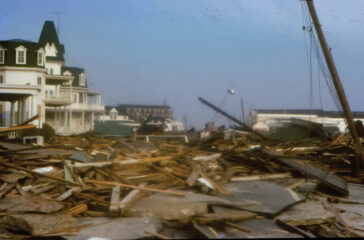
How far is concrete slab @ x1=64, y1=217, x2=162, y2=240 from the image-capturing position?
387cm

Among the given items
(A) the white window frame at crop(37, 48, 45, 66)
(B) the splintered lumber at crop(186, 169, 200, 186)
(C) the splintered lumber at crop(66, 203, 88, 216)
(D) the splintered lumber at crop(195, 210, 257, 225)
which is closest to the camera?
(D) the splintered lumber at crop(195, 210, 257, 225)

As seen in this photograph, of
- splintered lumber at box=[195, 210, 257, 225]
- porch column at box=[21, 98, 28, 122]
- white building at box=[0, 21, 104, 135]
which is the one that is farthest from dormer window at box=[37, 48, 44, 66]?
splintered lumber at box=[195, 210, 257, 225]

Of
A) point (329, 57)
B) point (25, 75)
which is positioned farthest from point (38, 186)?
point (25, 75)

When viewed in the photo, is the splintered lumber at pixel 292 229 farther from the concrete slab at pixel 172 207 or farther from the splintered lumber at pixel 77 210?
the splintered lumber at pixel 77 210

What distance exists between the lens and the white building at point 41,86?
2385cm

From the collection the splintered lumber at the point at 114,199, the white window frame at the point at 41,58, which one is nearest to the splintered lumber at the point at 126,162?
the splintered lumber at the point at 114,199

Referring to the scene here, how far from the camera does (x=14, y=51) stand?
40344 millimetres

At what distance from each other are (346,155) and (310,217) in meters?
5.34

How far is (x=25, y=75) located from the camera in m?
41.2

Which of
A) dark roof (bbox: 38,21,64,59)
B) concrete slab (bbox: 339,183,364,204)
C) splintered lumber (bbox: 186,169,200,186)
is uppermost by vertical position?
dark roof (bbox: 38,21,64,59)

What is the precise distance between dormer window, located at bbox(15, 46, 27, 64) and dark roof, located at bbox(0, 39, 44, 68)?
1.02ft

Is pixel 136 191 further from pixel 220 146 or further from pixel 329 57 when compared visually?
pixel 329 57

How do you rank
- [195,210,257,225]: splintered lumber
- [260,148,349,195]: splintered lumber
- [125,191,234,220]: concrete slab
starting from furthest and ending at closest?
[260,148,349,195]: splintered lumber, [125,191,234,220]: concrete slab, [195,210,257,225]: splintered lumber

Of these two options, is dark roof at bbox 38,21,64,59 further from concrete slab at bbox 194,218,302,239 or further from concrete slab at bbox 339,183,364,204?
concrete slab at bbox 194,218,302,239
